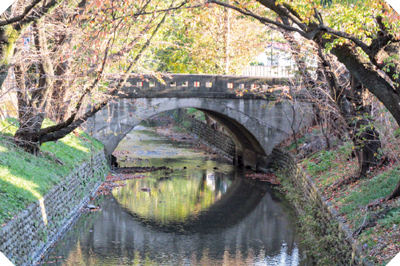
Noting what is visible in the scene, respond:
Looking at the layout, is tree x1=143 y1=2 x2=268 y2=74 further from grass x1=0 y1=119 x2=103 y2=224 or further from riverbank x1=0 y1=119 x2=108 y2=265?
riverbank x1=0 y1=119 x2=108 y2=265

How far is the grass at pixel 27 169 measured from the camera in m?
9.45

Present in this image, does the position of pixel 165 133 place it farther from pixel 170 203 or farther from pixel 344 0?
pixel 344 0

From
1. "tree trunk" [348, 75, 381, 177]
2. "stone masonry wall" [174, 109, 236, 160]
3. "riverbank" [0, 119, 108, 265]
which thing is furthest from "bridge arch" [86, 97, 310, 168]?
"tree trunk" [348, 75, 381, 177]

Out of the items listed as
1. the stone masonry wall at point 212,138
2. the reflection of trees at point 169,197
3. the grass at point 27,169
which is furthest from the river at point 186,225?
the stone masonry wall at point 212,138

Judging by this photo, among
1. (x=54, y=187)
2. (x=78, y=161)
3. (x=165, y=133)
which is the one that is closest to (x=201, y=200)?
(x=78, y=161)

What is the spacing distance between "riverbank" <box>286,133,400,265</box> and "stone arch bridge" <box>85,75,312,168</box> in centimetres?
475

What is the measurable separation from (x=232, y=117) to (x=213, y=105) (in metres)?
1.06

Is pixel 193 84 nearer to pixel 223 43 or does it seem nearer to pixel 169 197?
pixel 223 43

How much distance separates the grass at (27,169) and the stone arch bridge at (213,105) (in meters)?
3.30

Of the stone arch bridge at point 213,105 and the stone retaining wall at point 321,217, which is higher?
the stone arch bridge at point 213,105

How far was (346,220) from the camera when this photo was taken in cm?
985

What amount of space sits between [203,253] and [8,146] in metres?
5.71

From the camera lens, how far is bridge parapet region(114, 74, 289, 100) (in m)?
19.5

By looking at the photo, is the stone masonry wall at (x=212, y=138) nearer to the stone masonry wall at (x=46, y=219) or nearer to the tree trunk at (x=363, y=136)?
the stone masonry wall at (x=46, y=219)
